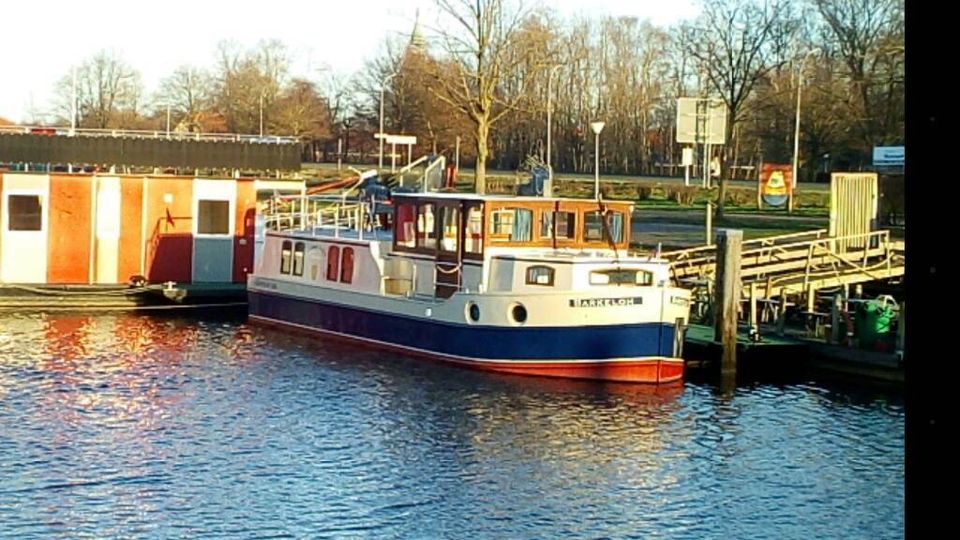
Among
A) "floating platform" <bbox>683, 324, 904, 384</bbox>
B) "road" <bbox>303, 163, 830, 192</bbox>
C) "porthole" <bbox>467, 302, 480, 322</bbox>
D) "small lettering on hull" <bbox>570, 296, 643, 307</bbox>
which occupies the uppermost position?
"road" <bbox>303, 163, 830, 192</bbox>

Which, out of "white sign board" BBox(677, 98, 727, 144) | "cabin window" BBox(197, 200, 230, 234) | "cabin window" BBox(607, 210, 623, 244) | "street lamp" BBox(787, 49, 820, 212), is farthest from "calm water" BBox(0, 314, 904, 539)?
"street lamp" BBox(787, 49, 820, 212)

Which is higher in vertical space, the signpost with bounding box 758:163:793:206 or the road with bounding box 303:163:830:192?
the road with bounding box 303:163:830:192

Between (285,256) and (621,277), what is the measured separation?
11.1 m

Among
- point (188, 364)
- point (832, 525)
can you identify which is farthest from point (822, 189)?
point (832, 525)

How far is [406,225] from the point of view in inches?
1151

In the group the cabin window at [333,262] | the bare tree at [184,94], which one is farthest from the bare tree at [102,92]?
the cabin window at [333,262]

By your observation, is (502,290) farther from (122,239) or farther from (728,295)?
(122,239)

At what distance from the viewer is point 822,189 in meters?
72.1

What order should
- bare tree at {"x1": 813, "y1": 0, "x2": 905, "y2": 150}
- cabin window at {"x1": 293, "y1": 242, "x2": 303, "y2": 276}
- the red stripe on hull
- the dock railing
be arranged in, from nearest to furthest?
the red stripe on hull → the dock railing → cabin window at {"x1": 293, "y1": 242, "x2": 303, "y2": 276} → bare tree at {"x1": 813, "y1": 0, "x2": 905, "y2": 150}

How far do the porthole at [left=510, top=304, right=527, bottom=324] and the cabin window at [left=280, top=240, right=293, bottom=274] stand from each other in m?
9.07

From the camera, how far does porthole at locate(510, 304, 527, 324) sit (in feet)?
85.3

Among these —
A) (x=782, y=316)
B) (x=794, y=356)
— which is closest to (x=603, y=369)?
(x=794, y=356)

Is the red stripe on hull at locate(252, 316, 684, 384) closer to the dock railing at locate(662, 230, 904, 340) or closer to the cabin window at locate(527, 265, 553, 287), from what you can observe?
the cabin window at locate(527, 265, 553, 287)

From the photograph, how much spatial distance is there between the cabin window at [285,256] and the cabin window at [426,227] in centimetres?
561
